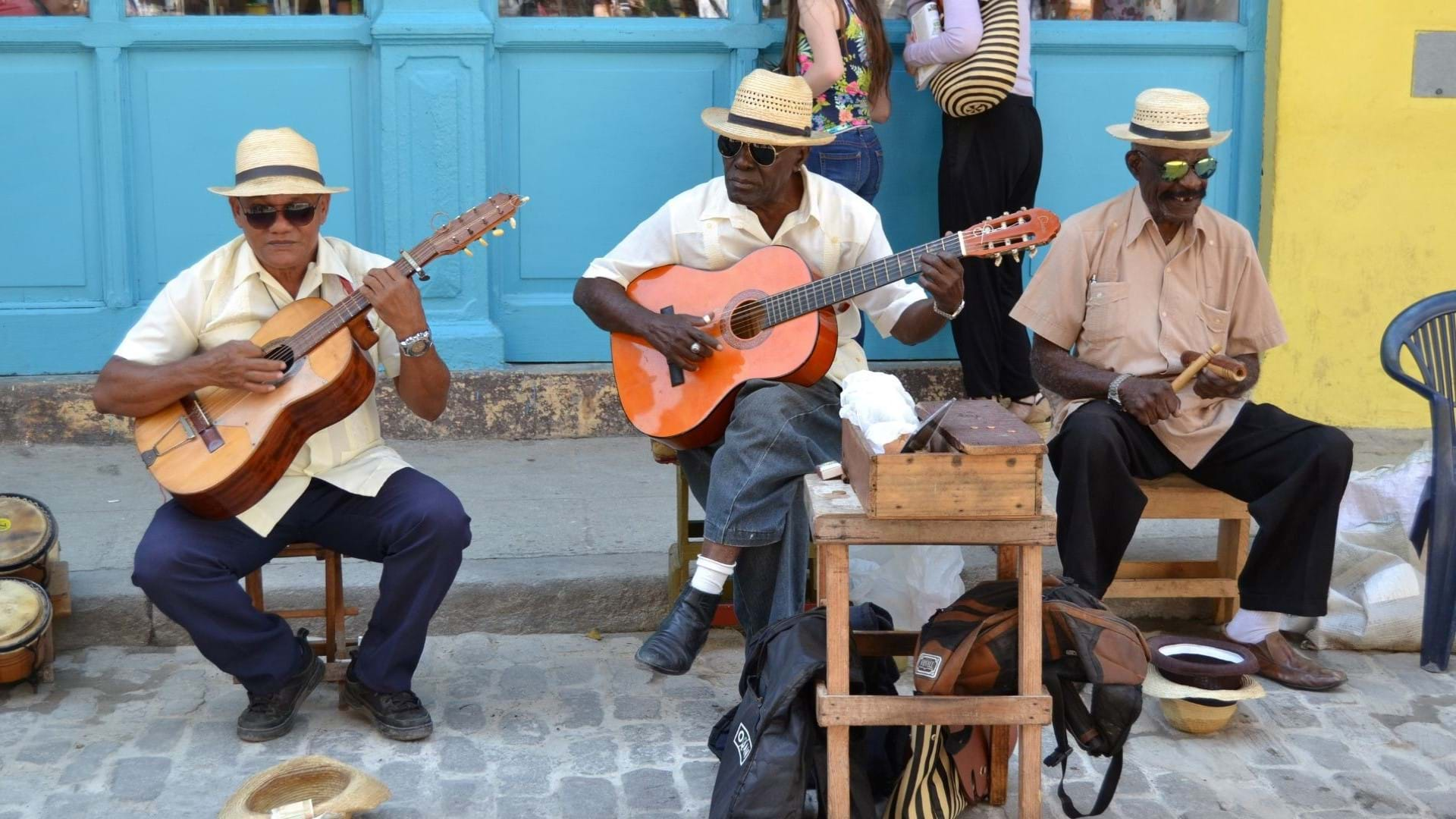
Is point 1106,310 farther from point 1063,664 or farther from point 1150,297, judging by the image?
point 1063,664

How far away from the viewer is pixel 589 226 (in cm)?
605

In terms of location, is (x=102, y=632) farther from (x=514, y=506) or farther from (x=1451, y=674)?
(x=1451, y=674)

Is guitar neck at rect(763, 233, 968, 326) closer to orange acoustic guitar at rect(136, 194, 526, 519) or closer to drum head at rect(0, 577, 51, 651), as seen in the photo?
orange acoustic guitar at rect(136, 194, 526, 519)

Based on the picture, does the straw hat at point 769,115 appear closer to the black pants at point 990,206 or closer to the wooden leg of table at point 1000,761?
the wooden leg of table at point 1000,761

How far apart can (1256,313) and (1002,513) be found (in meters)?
1.63

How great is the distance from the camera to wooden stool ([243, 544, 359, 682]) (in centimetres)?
400

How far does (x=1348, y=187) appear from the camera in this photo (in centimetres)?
607

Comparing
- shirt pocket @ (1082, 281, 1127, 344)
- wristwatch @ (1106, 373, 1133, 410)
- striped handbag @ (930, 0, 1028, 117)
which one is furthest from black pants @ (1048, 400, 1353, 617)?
striped handbag @ (930, 0, 1028, 117)

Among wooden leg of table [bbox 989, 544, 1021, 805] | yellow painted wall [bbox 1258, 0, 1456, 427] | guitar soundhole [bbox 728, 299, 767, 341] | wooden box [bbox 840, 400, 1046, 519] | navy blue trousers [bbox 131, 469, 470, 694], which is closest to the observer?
wooden box [bbox 840, 400, 1046, 519]

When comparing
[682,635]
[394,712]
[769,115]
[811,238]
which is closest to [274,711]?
[394,712]

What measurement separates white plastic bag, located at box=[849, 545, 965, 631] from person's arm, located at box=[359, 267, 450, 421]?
1212mm

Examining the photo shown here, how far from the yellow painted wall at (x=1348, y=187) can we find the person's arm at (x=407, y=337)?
11.6 feet

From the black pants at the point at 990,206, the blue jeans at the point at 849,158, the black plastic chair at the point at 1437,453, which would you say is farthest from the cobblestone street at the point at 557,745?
the blue jeans at the point at 849,158

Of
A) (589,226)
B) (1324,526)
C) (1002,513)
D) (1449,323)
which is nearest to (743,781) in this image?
(1002,513)
